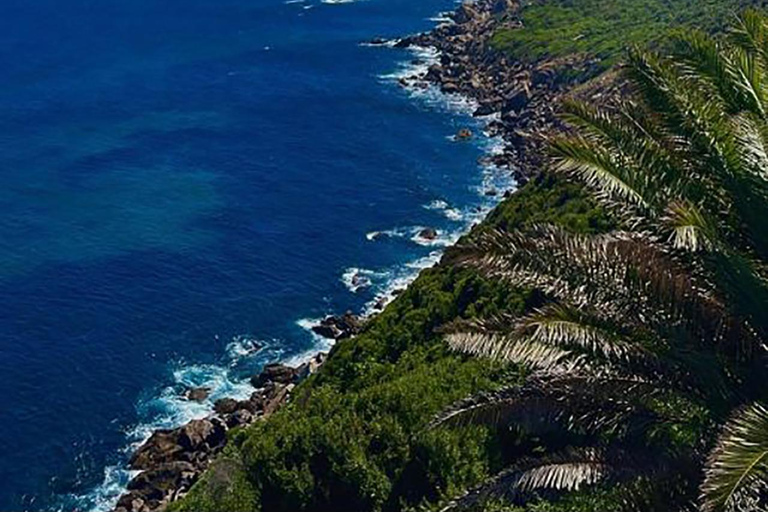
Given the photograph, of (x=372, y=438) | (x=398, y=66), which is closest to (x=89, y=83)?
(x=398, y=66)

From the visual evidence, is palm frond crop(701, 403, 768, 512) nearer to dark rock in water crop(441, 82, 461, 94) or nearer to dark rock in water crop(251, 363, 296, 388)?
dark rock in water crop(251, 363, 296, 388)

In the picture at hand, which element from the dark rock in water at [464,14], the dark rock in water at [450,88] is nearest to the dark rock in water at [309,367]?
the dark rock in water at [450,88]

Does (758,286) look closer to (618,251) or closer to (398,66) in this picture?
(618,251)

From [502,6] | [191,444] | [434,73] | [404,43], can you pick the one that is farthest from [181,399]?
[502,6]

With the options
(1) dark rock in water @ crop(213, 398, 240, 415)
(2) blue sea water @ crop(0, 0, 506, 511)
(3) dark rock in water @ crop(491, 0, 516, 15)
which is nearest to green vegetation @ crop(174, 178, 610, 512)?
(1) dark rock in water @ crop(213, 398, 240, 415)

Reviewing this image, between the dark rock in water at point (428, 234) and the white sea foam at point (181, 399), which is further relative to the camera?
the dark rock in water at point (428, 234)

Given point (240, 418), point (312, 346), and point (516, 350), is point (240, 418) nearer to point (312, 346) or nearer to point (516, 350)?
point (312, 346)

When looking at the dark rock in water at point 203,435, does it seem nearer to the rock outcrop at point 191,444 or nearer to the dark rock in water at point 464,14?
the rock outcrop at point 191,444
